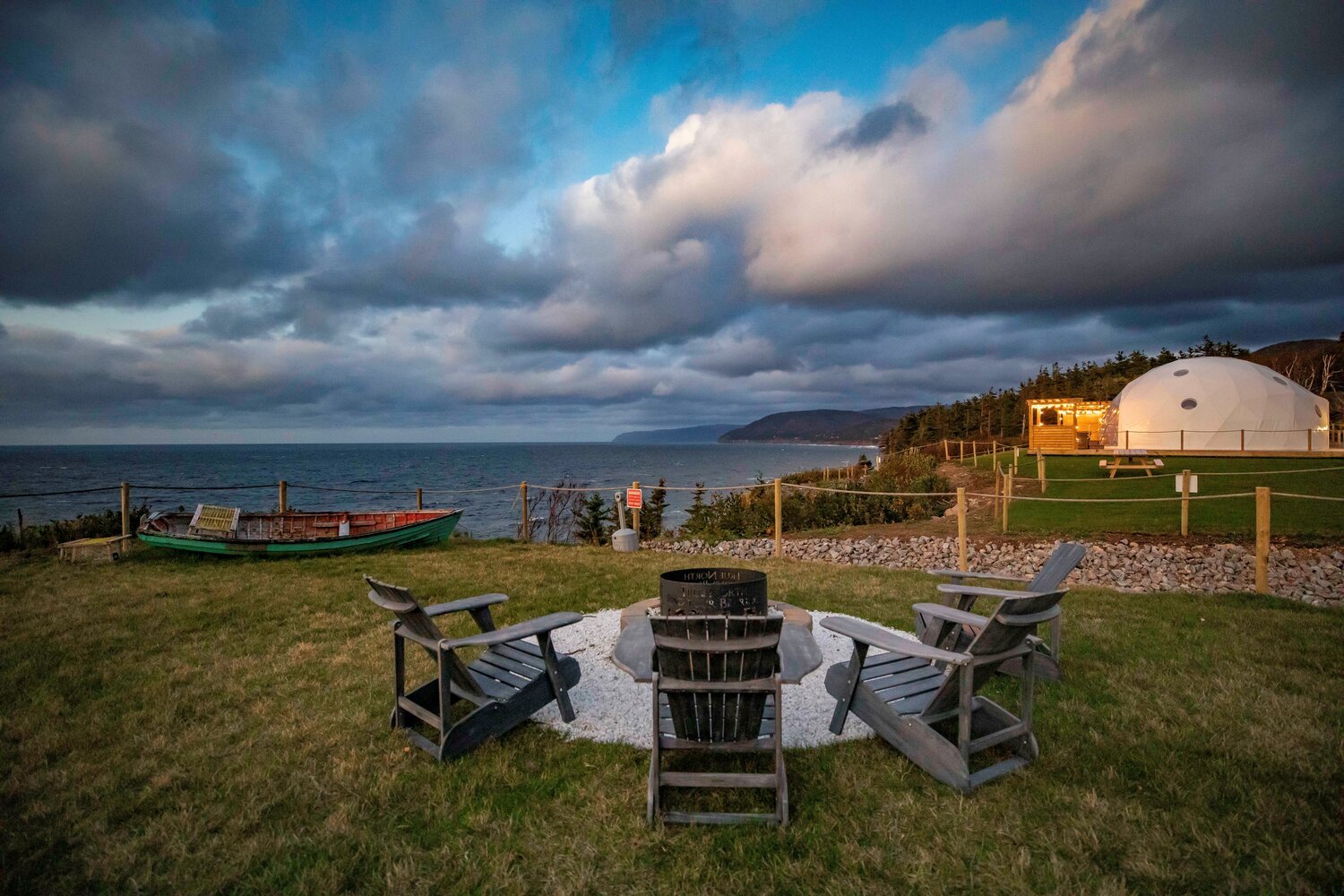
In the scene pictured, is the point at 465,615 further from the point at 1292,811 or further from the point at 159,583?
the point at 1292,811

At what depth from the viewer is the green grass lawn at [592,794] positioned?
2.31 m

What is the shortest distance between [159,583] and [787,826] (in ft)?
26.3

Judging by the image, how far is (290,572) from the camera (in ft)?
26.4

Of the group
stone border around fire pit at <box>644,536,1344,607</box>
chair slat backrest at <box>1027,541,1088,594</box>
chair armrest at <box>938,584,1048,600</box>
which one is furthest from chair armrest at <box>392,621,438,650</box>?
stone border around fire pit at <box>644,536,1344,607</box>

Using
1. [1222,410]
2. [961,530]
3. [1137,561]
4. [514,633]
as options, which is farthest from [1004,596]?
[1222,410]

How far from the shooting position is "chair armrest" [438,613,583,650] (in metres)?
3.02

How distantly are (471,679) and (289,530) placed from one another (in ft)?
31.1

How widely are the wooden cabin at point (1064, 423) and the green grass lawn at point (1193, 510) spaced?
12290 mm

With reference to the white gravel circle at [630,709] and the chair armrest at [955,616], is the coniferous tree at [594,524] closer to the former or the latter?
the white gravel circle at [630,709]

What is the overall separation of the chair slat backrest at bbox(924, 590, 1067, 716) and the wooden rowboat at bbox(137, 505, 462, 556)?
28.6ft

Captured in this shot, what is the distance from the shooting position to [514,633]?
315 cm

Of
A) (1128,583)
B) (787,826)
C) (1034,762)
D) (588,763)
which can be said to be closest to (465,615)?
(588,763)

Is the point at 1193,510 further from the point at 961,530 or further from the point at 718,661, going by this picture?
the point at 718,661

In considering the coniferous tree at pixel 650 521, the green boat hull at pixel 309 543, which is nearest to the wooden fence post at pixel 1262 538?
the green boat hull at pixel 309 543
